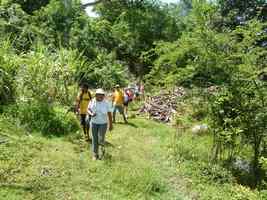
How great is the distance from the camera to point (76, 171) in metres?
8.94

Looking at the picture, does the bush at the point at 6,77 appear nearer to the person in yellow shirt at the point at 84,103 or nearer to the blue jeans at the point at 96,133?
the person in yellow shirt at the point at 84,103

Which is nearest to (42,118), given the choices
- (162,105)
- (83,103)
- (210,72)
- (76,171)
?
→ (83,103)

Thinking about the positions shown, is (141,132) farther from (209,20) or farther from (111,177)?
(111,177)

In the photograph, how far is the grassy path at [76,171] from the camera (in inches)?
304

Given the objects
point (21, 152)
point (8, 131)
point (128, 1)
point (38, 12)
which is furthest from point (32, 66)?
point (128, 1)

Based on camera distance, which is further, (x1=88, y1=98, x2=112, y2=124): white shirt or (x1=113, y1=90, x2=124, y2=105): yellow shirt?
(x1=113, y1=90, x2=124, y2=105): yellow shirt

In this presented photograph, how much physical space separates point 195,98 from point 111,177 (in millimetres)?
4788

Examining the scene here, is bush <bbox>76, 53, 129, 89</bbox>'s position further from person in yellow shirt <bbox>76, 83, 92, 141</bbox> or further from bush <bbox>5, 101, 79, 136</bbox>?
person in yellow shirt <bbox>76, 83, 92, 141</bbox>

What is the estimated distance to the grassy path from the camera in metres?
7.73

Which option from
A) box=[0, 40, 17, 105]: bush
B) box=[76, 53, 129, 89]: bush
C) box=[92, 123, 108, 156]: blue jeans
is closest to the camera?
box=[92, 123, 108, 156]: blue jeans

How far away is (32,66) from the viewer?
1305 centimetres

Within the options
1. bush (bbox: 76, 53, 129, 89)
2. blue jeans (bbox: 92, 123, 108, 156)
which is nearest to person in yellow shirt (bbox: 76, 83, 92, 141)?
blue jeans (bbox: 92, 123, 108, 156)

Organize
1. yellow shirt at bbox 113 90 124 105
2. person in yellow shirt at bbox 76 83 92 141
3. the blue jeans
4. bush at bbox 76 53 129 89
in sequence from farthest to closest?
bush at bbox 76 53 129 89, yellow shirt at bbox 113 90 124 105, person in yellow shirt at bbox 76 83 92 141, the blue jeans

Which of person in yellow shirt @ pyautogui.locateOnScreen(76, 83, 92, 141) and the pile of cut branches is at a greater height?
person in yellow shirt @ pyautogui.locateOnScreen(76, 83, 92, 141)
